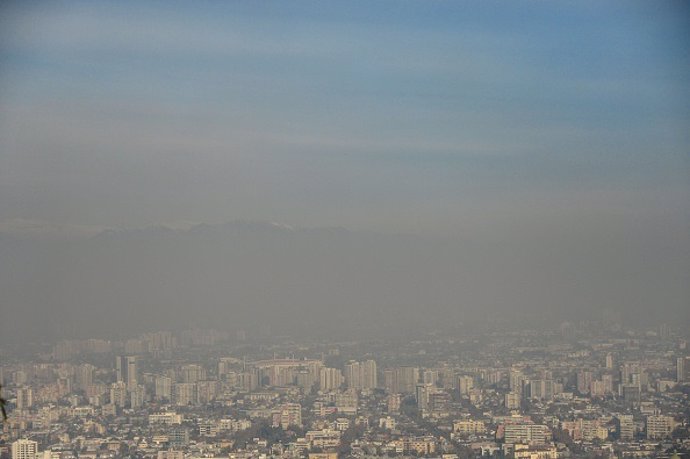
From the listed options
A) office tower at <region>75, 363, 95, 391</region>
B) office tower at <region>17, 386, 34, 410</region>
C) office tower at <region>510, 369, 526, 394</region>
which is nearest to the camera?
office tower at <region>17, 386, 34, 410</region>

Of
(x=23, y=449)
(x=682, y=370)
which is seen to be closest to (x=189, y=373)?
(x=23, y=449)

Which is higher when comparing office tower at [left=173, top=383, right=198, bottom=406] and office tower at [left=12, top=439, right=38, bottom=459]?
office tower at [left=173, top=383, right=198, bottom=406]

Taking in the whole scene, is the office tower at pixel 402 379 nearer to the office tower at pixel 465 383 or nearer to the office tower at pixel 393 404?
the office tower at pixel 393 404

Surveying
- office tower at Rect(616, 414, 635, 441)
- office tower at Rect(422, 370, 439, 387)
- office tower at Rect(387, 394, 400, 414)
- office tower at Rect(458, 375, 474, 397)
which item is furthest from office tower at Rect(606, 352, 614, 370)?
office tower at Rect(387, 394, 400, 414)

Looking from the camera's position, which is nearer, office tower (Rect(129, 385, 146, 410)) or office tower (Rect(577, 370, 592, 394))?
office tower (Rect(129, 385, 146, 410))

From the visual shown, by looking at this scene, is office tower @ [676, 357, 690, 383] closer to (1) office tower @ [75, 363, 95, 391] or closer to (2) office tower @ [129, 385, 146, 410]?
(2) office tower @ [129, 385, 146, 410]

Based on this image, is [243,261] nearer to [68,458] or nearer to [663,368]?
[68,458]

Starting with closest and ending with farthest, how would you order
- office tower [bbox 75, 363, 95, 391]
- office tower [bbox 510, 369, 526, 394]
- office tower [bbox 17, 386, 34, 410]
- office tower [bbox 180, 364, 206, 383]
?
1. office tower [bbox 17, 386, 34, 410]
2. office tower [bbox 75, 363, 95, 391]
3. office tower [bbox 180, 364, 206, 383]
4. office tower [bbox 510, 369, 526, 394]
